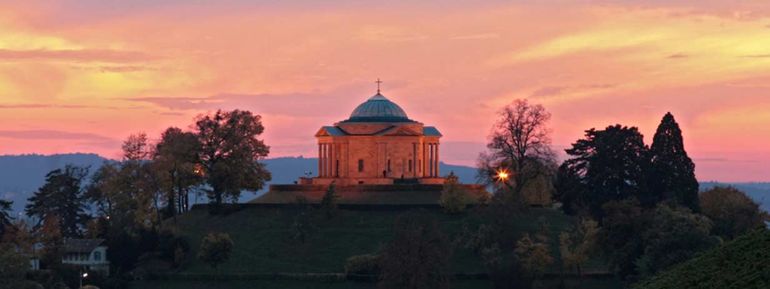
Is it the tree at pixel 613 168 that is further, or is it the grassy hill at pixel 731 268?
the tree at pixel 613 168

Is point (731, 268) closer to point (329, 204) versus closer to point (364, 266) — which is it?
point (364, 266)

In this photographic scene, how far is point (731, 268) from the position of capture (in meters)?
59.1

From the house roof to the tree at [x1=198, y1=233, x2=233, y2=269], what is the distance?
9.72 m

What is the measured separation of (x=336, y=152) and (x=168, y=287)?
39906 mm

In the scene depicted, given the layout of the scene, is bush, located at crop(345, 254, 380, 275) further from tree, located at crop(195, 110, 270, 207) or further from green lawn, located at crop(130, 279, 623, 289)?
tree, located at crop(195, 110, 270, 207)

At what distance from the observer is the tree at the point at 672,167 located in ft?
400

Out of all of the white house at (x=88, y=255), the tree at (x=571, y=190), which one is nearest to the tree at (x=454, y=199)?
the tree at (x=571, y=190)

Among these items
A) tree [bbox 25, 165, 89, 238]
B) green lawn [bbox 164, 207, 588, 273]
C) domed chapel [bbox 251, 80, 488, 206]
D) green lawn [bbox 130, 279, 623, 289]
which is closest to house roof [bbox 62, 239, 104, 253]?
green lawn [bbox 164, 207, 588, 273]

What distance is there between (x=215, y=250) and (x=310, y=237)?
1156cm

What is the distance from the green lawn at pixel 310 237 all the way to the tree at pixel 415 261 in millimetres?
10216

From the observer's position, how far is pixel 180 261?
120188 millimetres

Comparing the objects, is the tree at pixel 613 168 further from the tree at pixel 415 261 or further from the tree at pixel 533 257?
the tree at pixel 415 261

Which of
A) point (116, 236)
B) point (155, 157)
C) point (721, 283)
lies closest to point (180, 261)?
point (116, 236)

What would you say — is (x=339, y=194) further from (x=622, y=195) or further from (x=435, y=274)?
(x=435, y=274)
